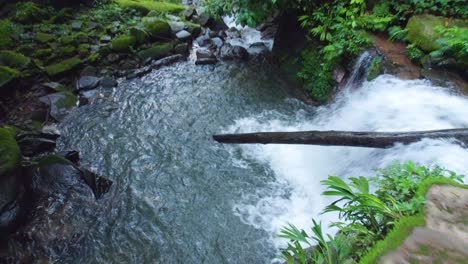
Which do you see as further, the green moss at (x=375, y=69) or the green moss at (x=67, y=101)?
the green moss at (x=67, y=101)

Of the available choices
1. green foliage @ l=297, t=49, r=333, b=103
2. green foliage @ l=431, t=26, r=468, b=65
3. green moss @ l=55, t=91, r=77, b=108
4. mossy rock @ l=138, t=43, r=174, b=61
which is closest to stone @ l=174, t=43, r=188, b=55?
mossy rock @ l=138, t=43, r=174, b=61

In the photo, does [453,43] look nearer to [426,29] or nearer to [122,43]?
[426,29]

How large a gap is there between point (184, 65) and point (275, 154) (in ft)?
16.4

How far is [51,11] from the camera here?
9930mm

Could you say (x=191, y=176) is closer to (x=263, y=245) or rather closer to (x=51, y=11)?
(x=263, y=245)

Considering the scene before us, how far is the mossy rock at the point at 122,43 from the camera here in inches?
346

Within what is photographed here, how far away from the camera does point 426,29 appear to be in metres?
5.94

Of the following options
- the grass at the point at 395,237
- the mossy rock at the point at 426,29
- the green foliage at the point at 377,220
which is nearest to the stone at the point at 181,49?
the mossy rock at the point at 426,29

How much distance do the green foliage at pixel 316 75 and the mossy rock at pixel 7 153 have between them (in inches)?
250

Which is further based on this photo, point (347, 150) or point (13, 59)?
point (13, 59)

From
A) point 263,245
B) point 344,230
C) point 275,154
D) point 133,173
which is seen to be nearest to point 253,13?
point 275,154

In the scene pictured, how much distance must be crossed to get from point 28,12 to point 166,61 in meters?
4.97

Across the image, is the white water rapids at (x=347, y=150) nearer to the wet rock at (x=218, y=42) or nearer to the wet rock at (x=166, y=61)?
the wet rock at (x=166, y=61)

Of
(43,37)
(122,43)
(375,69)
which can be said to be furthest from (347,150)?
(43,37)
